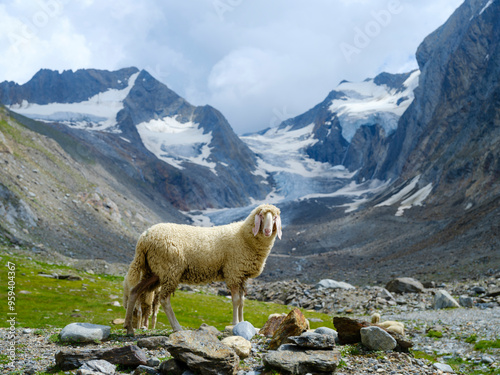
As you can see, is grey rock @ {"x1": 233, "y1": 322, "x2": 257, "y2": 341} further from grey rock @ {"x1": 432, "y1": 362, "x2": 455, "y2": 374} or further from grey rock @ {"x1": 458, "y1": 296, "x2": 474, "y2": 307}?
grey rock @ {"x1": 458, "y1": 296, "x2": 474, "y2": 307}

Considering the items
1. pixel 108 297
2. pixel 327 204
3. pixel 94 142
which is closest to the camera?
pixel 108 297

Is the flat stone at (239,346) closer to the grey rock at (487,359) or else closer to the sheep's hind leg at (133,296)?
the sheep's hind leg at (133,296)

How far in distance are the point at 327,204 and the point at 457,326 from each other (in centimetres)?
16993

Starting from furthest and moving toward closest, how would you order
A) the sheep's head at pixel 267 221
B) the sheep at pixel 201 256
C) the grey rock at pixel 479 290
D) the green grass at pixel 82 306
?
the grey rock at pixel 479 290, the green grass at pixel 82 306, the sheep's head at pixel 267 221, the sheep at pixel 201 256

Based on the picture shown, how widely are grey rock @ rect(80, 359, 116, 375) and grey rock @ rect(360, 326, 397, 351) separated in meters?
7.18

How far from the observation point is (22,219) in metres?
47.7

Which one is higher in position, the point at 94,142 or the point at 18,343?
the point at 94,142

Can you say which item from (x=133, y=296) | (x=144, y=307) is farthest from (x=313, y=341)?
(x=144, y=307)

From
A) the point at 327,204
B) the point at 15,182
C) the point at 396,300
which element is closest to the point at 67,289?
the point at 396,300

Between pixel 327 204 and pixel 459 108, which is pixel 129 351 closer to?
pixel 459 108

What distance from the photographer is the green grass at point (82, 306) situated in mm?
18141

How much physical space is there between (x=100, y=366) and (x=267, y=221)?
23.5 ft

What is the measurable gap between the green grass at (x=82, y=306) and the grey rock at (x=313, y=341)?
10.1 metres

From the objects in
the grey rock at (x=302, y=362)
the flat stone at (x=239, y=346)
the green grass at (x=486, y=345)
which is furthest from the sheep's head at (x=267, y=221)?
the green grass at (x=486, y=345)
